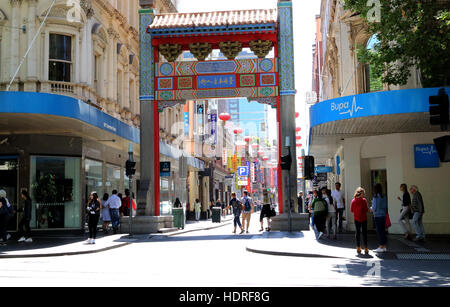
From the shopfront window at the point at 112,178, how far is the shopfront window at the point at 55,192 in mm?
3896

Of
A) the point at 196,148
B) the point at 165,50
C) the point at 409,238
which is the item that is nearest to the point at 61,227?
the point at 165,50

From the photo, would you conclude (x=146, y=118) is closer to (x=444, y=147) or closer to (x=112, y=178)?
(x=112, y=178)

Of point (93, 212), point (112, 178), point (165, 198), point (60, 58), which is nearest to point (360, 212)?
point (93, 212)

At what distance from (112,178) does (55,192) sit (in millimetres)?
5673

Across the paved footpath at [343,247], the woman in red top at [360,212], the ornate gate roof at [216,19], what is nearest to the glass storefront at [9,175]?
the ornate gate roof at [216,19]

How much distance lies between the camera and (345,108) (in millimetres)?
17812

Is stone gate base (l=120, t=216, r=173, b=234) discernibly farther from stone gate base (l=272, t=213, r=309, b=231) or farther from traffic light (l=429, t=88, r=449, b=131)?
traffic light (l=429, t=88, r=449, b=131)

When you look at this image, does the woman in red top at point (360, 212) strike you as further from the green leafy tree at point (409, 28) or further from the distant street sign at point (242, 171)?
the distant street sign at point (242, 171)

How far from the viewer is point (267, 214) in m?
23.3

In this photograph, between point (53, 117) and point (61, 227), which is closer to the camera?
point (53, 117)
